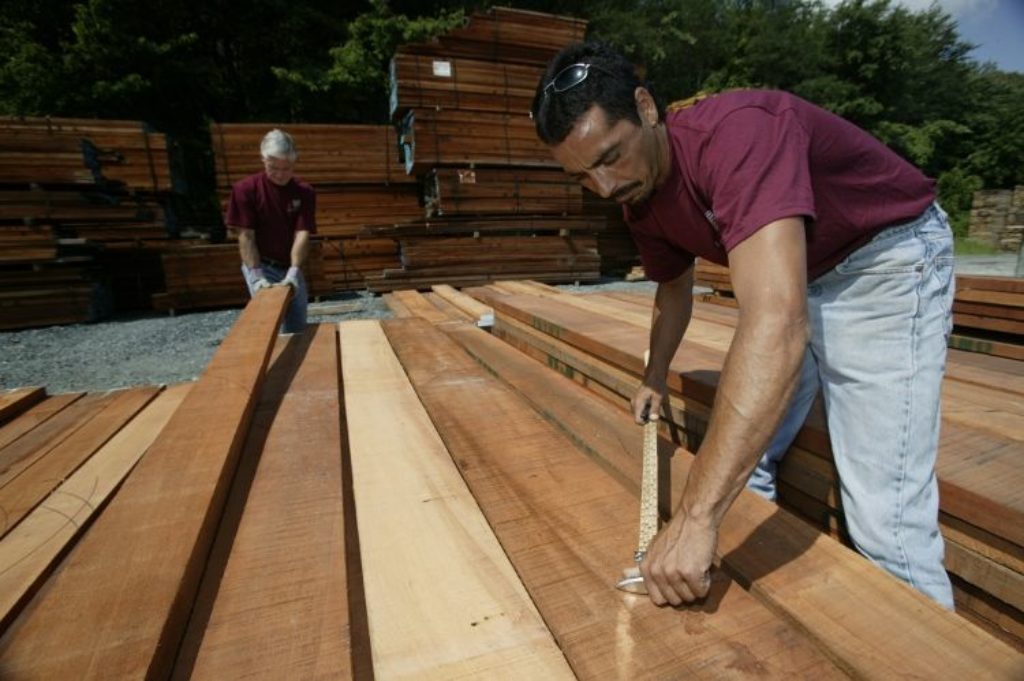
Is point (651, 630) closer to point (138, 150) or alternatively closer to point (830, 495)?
point (830, 495)

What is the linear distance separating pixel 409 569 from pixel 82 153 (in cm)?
904

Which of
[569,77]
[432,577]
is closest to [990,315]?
[569,77]

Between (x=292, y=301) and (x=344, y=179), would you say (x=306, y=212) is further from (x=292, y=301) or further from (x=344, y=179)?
(x=344, y=179)

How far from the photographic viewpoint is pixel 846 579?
1.01 meters

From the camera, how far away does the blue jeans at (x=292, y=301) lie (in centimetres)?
401

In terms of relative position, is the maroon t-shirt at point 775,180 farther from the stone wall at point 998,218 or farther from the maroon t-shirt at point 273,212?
the stone wall at point 998,218

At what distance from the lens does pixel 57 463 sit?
192cm

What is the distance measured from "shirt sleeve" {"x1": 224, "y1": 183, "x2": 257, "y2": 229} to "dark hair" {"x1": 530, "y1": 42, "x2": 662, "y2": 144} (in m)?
3.51

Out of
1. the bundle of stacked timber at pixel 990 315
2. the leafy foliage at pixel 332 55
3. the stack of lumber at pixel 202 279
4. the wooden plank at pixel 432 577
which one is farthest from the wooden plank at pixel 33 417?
the leafy foliage at pixel 332 55

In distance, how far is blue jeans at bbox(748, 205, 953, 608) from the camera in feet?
4.16

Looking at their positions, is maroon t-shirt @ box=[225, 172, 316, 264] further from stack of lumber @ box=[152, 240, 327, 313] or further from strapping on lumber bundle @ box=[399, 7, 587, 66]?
strapping on lumber bundle @ box=[399, 7, 587, 66]

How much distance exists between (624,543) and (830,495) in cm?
76

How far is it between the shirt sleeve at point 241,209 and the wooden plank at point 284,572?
275cm

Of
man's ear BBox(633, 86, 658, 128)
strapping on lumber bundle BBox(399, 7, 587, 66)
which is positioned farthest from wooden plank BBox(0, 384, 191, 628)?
strapping on lumber bundle BBox(399, 7, 587, 66)
